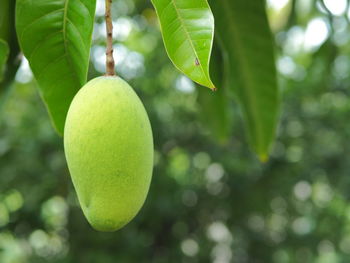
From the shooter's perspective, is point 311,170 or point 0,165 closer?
point 0,165

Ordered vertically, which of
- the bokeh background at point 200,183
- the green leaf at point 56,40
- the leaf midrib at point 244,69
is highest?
the green leaf at point 56,40

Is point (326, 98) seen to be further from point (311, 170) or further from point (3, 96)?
point (3, 96)

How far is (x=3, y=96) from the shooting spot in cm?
96

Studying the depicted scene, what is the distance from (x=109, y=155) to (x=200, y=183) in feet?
13.1

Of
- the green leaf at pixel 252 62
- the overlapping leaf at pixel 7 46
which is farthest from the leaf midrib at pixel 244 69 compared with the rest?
the overlapping leaf at pixel 7 46

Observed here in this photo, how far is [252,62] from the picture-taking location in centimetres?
114

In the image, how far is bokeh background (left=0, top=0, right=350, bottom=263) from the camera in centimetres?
385

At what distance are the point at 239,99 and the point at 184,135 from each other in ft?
10.7

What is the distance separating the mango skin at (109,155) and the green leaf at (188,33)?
75mm

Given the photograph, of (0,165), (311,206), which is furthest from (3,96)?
(311,206)

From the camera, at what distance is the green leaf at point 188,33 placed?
551 millimetres

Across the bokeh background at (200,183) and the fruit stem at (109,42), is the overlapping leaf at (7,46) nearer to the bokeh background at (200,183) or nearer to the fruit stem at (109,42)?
the fruit stem at (109,42)

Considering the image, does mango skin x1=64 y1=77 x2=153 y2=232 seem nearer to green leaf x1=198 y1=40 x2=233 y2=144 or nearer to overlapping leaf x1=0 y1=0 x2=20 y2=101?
overlapping leaf x1=0 y1=0 x2=20 y2=101

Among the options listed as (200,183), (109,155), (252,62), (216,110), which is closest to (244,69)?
(252,62)
